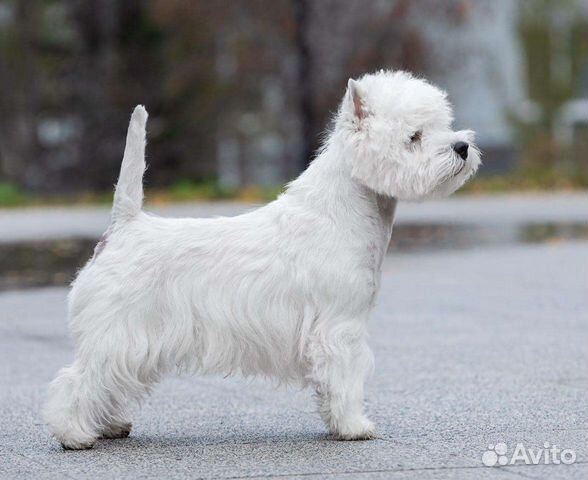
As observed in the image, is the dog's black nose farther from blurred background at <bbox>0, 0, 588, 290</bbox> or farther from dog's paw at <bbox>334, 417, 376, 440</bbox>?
blurred background at <bbox>0, 0, 588, 290</bbox>

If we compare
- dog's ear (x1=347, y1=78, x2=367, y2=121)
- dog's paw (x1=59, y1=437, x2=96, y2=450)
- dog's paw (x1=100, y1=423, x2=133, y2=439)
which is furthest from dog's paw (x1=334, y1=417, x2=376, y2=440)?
dog's ear (x1=347, y1=78, x2=367, y2=121)

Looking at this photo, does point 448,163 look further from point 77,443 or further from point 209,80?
point 209,80

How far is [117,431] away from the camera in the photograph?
6359 mm

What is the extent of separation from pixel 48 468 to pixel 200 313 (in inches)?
38.2

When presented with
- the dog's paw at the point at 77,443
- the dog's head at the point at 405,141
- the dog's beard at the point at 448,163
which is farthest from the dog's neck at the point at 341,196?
the dog's paw at the point at 77,443

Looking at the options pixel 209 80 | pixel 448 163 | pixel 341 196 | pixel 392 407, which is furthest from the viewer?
pixel 209 80

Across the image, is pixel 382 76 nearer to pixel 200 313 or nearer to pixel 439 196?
pixel 439 196

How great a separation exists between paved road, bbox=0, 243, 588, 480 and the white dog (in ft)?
0.92

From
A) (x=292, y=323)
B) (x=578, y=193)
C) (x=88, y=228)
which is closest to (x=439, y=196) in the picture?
(x=292, y=323)

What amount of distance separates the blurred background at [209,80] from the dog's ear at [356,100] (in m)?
20.5

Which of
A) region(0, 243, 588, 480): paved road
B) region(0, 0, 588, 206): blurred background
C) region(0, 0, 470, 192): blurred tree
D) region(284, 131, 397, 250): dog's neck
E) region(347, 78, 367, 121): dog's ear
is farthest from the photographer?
region(0, 0, 470, 192): blurred tree

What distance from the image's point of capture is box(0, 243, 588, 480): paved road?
5625 millimetres

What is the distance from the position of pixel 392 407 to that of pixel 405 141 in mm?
1636

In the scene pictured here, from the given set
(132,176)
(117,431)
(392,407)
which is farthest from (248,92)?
(117,431)
